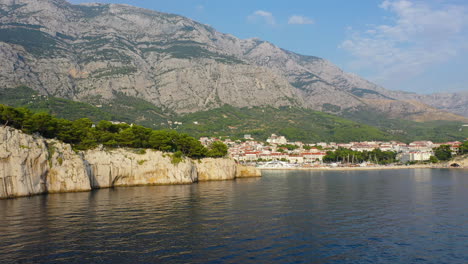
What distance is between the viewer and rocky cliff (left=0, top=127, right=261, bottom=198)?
51.0 meters

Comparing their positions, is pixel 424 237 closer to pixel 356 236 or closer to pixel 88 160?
pixel 356 236

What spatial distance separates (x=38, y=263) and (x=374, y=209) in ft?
111

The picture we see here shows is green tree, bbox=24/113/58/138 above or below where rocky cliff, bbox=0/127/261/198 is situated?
above

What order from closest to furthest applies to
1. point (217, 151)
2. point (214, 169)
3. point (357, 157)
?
point (214, 169), point (217, 151), point (357, 157)

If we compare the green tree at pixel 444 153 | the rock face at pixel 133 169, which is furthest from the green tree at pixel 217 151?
the green tree at pixel 444 153

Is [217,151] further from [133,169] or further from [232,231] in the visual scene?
[232,231]

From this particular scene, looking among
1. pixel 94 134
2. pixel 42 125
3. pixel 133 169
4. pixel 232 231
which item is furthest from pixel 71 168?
pixel 232 231

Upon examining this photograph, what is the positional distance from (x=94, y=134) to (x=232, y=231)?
171 ft

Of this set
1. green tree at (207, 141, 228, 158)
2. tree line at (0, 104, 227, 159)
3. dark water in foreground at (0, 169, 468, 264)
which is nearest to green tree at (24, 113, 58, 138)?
tree line at (0, 104, 227, 159)

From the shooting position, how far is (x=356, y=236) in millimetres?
28562

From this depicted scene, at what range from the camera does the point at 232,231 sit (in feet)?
98.4

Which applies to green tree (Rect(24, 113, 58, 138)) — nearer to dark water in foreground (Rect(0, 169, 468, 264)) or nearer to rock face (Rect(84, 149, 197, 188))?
rock face (Rect(84, 149, 197, 188))

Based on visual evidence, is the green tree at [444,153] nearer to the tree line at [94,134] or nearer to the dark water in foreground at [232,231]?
the tree line at [94,134]

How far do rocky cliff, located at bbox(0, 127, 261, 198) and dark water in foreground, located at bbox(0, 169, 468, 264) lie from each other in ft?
16.4
